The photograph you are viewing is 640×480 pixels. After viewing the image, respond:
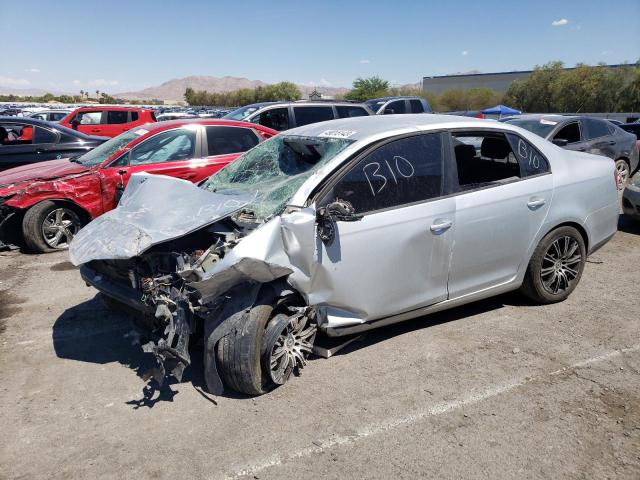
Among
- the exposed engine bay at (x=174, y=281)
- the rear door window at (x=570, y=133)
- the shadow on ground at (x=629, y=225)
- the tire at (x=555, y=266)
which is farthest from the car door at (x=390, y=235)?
the rear door window at (x=570, y=133)

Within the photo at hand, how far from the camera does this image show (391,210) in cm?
379

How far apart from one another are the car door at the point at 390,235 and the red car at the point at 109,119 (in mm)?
14132

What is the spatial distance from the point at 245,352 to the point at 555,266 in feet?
9.91

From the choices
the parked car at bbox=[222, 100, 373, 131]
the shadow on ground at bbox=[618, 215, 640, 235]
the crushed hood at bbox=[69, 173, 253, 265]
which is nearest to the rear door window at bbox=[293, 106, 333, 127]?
the parked car at bbox=[222, 100, 373, 131]

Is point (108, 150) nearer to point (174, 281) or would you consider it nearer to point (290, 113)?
point (290, 113)

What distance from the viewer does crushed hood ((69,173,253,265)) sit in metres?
3.49

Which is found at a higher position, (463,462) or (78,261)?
(78,261)

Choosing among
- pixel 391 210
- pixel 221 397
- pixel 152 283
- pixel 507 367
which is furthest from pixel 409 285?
pixel 152 283

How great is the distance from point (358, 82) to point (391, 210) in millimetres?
60599

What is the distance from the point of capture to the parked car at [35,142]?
920cm

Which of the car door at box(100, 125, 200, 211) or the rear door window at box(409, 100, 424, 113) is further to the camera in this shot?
the rear door window at box(409, 100, 424, 113)

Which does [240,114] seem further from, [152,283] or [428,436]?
[428,436]

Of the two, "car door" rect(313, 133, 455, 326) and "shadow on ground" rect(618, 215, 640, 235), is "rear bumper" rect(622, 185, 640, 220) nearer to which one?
"shadow on ground" rect(618, 215, 640, 235)

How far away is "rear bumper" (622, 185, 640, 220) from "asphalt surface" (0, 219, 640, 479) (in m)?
3.45
